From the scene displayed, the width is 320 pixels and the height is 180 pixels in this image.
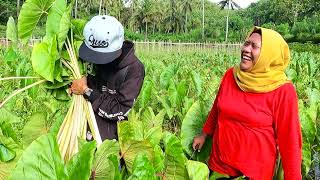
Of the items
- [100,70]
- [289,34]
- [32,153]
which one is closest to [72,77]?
[100,70]

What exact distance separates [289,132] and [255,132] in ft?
0.66

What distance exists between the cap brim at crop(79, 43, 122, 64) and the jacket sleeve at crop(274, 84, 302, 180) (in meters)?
0.80

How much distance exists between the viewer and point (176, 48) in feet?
94.6

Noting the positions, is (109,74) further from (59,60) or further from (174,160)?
(174,160)

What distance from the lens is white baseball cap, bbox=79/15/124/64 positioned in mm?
2068

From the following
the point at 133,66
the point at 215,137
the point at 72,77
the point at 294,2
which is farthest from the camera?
the point at 294,2

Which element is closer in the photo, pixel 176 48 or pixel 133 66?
pixel 133 66

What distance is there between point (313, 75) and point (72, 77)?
767 centimetres

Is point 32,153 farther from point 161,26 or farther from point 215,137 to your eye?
point 161,26

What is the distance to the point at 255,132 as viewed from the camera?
7.63 feet

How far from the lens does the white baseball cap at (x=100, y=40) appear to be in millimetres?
2068

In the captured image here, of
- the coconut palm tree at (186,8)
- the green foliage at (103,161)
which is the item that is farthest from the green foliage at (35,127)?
the coconut palm tree at (186,8)

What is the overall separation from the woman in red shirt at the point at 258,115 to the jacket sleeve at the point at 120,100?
47 cm

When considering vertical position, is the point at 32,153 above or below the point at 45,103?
above
